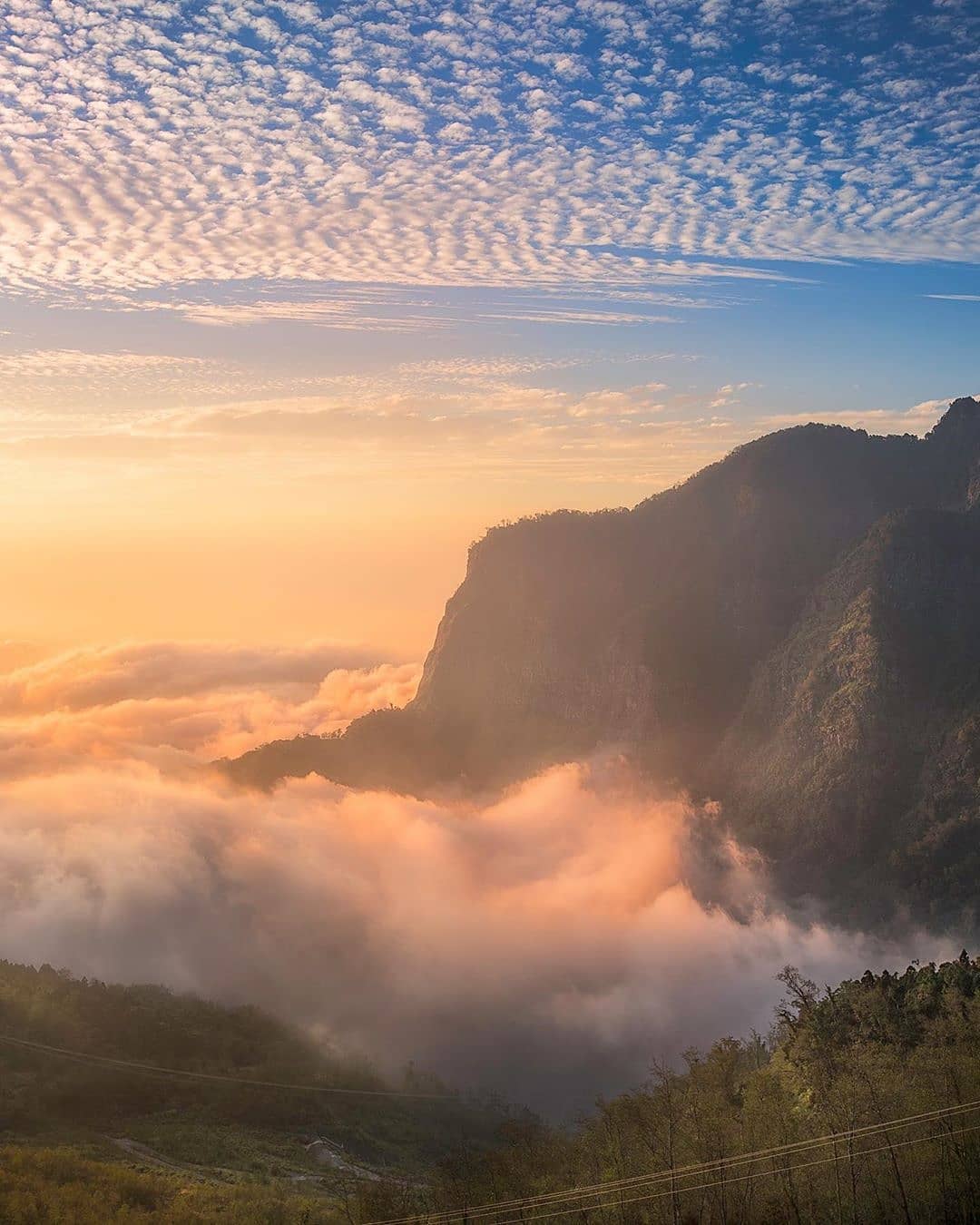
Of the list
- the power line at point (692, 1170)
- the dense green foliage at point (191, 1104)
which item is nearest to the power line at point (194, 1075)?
the dense green foliage at point (191, 1104)

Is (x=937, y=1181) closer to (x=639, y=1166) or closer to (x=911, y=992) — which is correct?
(x=639, y=1166)

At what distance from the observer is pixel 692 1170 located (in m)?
60.5

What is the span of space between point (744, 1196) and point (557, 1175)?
1403cm

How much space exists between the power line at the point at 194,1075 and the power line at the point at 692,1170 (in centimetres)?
9122

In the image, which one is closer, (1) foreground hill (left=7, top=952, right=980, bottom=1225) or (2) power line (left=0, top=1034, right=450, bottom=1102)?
(1) foreground hill (left=7, top=952, right=980, bottom=1225)

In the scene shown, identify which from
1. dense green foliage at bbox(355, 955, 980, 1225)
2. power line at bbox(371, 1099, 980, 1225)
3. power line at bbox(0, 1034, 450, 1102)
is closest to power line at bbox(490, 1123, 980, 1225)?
dense green foliage at bbox(355, 955, 980, 1225)

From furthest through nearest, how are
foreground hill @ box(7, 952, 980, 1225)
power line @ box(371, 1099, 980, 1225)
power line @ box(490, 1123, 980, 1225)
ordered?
power line @ box(371, 1099, 980, 1225) < foreground hill @ box(7, 952, 980, 1225) < power line @ box(490, 1123, 980, 1225)

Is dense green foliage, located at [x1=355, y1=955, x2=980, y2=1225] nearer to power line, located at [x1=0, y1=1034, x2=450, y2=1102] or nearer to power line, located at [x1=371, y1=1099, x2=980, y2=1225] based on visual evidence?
power line, located at [x1=371, y1=1099, x2=980, y2=1225]

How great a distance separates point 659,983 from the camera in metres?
199

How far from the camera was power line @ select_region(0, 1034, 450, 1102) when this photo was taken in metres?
139

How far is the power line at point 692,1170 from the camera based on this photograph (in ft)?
202

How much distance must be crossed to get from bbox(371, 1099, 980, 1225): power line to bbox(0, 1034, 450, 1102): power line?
299 ft

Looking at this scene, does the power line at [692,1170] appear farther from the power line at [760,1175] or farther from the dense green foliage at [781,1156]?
the power line at [760,1175]

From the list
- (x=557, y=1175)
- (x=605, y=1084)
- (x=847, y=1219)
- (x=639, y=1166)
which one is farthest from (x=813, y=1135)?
(x=605, y=1084)
